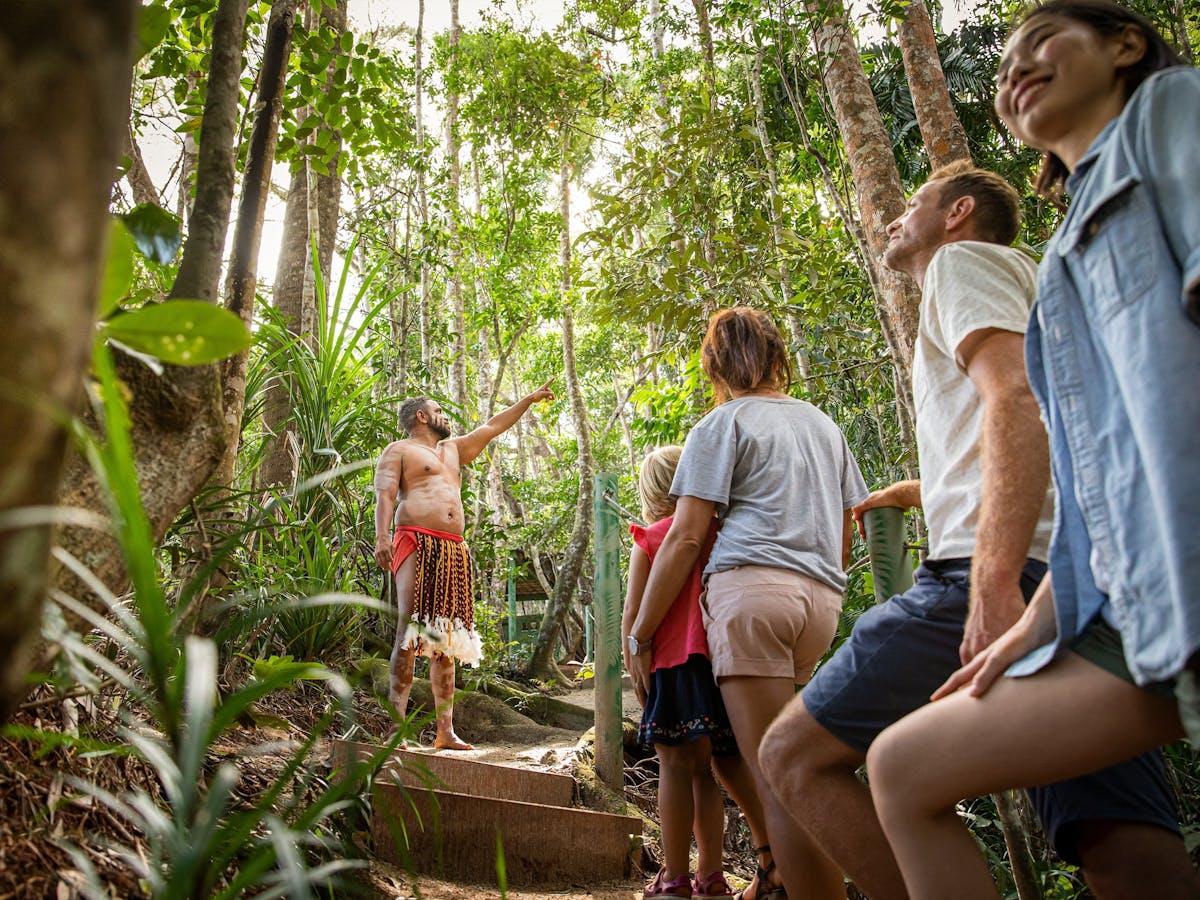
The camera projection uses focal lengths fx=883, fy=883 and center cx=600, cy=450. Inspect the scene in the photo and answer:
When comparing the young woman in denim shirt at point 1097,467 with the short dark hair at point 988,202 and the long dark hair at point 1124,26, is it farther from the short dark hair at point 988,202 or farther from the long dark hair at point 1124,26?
the short dark hair at point 988,202

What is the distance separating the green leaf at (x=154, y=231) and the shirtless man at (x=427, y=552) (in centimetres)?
322

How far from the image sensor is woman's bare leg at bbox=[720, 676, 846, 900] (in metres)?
1.99

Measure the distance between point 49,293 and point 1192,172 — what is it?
1072 mm

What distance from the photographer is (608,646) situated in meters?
3.97

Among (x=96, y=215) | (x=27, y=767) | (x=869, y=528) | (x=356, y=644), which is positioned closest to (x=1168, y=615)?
(x=96, y=215)

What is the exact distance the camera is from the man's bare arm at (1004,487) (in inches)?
51.5

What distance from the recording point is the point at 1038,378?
124 centimetres

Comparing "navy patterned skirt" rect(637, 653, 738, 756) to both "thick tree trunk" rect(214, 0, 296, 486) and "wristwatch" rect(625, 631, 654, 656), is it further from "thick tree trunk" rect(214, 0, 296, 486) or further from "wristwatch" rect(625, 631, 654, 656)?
"thick tree trunk" rect(214, 0, 296, 486)

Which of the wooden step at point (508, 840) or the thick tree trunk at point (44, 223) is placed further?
the wooden step at point (508, 840)

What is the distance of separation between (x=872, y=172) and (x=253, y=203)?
2.64 m

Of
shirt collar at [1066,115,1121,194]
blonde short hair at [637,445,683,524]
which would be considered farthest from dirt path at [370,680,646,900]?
shirt collar at [1066,115,1121,194]

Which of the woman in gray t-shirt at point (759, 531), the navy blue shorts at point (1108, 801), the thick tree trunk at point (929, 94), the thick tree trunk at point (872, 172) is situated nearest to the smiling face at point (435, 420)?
the thick tree trunk at point (872, 172)

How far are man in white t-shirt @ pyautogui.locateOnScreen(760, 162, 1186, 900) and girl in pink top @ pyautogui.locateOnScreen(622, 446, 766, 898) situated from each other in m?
1.03

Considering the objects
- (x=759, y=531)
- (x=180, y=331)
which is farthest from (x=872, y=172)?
(x=180, y=331)
